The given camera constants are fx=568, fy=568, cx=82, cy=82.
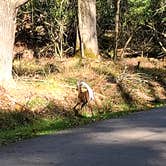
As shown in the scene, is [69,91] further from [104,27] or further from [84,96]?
[104,27]

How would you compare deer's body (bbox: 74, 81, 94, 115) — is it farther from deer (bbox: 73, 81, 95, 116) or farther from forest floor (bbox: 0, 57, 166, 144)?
forest floor (bbox: 0, 57, 166, 144)

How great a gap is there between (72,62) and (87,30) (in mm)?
2903

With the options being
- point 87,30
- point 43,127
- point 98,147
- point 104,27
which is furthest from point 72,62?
point 98,147

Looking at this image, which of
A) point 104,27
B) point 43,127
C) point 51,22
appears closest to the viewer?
point 43,127

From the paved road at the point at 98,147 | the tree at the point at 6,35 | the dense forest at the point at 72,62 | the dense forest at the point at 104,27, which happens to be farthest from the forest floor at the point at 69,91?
the dense forest at the point at 104,27

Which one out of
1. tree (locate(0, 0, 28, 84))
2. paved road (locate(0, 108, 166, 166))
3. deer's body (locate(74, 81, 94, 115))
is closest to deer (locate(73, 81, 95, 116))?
deer's body (locate(74, 81, 94, 115))

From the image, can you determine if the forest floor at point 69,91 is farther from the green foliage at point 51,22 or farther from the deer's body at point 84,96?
the green foliage at point 51,22

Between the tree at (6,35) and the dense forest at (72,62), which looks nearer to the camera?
the dense forest at (72,62)

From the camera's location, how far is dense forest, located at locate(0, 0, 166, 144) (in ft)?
57.6

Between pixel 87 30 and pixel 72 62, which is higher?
pixel 87 30

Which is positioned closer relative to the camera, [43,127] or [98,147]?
[98,147]

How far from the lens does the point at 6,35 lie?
60.9 feet

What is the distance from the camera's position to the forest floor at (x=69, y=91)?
55.1ft

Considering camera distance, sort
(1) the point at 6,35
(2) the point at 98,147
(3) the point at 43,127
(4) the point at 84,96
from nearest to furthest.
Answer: (2) the point at 98,147, (3) the point at 43,127, (1) the point at 6,35, (4) the point at 84,96
